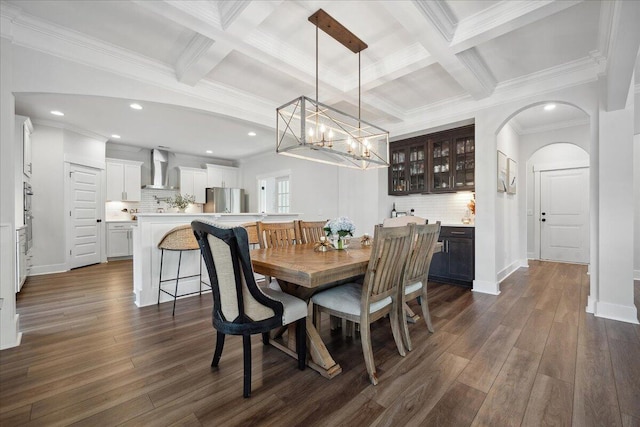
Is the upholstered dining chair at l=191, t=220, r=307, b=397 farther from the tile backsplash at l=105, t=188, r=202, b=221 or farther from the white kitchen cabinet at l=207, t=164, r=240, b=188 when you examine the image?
the white kitchen cabinet at l=207, t=164, r=240, b=188

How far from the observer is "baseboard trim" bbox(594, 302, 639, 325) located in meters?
2.73

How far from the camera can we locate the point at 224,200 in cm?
753

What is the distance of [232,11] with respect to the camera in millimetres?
2145

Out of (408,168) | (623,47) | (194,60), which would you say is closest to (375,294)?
(623,47)

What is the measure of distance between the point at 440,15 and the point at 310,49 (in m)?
1.24

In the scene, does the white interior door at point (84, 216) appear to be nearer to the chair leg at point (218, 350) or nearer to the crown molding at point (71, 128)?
the crown molding at point (71, 128)

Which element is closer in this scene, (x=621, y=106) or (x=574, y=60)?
(x=621, y=106)

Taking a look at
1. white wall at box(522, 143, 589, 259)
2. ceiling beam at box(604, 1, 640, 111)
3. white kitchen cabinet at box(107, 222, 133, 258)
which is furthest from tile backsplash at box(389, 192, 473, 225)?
white kitchen cabinet at box(107, 222, 133, 258)

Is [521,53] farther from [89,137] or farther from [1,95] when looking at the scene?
[89,137]

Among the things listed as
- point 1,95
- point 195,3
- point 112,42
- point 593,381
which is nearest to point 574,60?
point 593,381

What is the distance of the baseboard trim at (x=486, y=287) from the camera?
3.68 m

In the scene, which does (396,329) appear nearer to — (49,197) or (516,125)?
(516,125)

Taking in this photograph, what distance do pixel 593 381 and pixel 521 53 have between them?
2.97 metres

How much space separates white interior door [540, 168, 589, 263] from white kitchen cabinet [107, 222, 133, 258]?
9.12 metres
